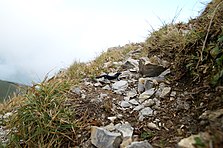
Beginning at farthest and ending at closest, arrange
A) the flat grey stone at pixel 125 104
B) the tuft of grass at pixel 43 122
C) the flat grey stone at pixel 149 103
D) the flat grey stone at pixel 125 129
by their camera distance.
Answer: the flat grey stone at pixel 125 104 → the flat grey stone at pixel 149 103 → the tuft of grass at pixel 43 122 → the flat grey stone at pixel 125 129

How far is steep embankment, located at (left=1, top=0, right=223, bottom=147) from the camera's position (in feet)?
9.88

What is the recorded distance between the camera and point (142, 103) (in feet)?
11.9

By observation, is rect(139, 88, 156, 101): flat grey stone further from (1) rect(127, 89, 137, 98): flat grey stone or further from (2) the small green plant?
(2) the small green plant

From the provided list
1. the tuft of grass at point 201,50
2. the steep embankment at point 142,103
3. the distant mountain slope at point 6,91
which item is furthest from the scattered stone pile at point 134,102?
the distant mountain slope at point 6,91

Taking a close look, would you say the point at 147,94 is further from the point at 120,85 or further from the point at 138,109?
the point at 120,85

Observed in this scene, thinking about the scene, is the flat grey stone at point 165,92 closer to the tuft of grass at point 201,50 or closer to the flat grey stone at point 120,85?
the tuft of grass at point 201,50

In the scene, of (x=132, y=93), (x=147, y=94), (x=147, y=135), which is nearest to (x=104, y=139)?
(x=147, y=135)

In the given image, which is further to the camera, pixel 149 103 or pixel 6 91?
pixel 6 91

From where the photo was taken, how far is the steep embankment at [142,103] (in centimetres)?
301

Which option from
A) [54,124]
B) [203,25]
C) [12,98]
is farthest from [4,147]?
[203,25]

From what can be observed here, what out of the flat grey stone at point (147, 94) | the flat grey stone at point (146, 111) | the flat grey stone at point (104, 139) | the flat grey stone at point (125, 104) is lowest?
the flat grey stone at point (104, 139)

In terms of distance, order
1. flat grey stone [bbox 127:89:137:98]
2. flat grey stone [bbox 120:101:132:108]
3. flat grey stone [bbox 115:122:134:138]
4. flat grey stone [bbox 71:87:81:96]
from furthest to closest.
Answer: flat grey stone [bbox 71:87:81:96] → flat grey stone [bbox 127:89:137:98] → flat grey stone [bbox 120:101:132:108] → flat grey stone [bbox 115:122:134:138]

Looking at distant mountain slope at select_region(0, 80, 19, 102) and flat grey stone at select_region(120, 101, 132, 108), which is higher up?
distant mountain slope at select_region(0, 80, 19, 102)

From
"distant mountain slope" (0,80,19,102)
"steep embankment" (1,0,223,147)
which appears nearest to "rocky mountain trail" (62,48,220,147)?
"steep embankment" (1,0,223,147)
